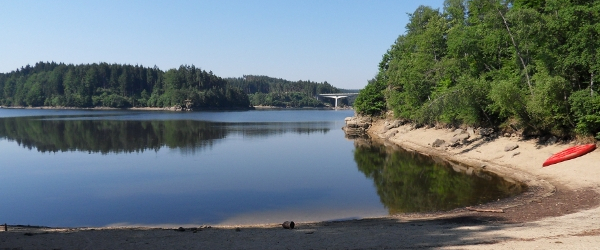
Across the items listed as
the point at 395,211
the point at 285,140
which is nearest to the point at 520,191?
the point at 395,211

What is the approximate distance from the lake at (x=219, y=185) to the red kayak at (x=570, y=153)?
417cm

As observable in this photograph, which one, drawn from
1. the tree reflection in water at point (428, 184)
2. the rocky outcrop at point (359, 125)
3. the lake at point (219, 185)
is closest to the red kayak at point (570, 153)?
the tree reflection in water at point (428, 184)

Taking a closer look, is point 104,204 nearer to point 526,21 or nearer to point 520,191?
point 520,191

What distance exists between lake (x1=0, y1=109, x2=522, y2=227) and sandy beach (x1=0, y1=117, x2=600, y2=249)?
2.74m

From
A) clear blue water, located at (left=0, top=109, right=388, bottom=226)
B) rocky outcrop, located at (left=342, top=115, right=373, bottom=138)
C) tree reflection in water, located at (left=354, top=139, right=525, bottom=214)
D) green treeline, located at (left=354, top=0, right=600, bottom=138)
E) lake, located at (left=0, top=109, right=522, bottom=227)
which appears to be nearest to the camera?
clear blue water, located at (left=0, top=109, right=388, bottom=226)

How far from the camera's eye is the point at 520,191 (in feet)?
84.1

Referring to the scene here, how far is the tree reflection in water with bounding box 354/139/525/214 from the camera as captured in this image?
2417 centimetres

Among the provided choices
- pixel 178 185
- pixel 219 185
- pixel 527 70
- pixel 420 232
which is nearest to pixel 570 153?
pixel 527 70

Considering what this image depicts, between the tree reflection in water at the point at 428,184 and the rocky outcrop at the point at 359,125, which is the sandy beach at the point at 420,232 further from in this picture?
the rocky outcrop at the point at 359,125

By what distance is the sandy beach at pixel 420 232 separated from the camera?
13.1m

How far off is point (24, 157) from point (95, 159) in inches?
286

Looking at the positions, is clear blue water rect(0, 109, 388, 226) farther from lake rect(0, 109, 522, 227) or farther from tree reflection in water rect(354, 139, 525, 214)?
tree reflection in water rect(354, 139, 525, 214)

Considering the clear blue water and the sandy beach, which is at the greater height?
the sandy beach

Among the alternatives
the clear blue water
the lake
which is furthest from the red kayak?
the clear blue water
